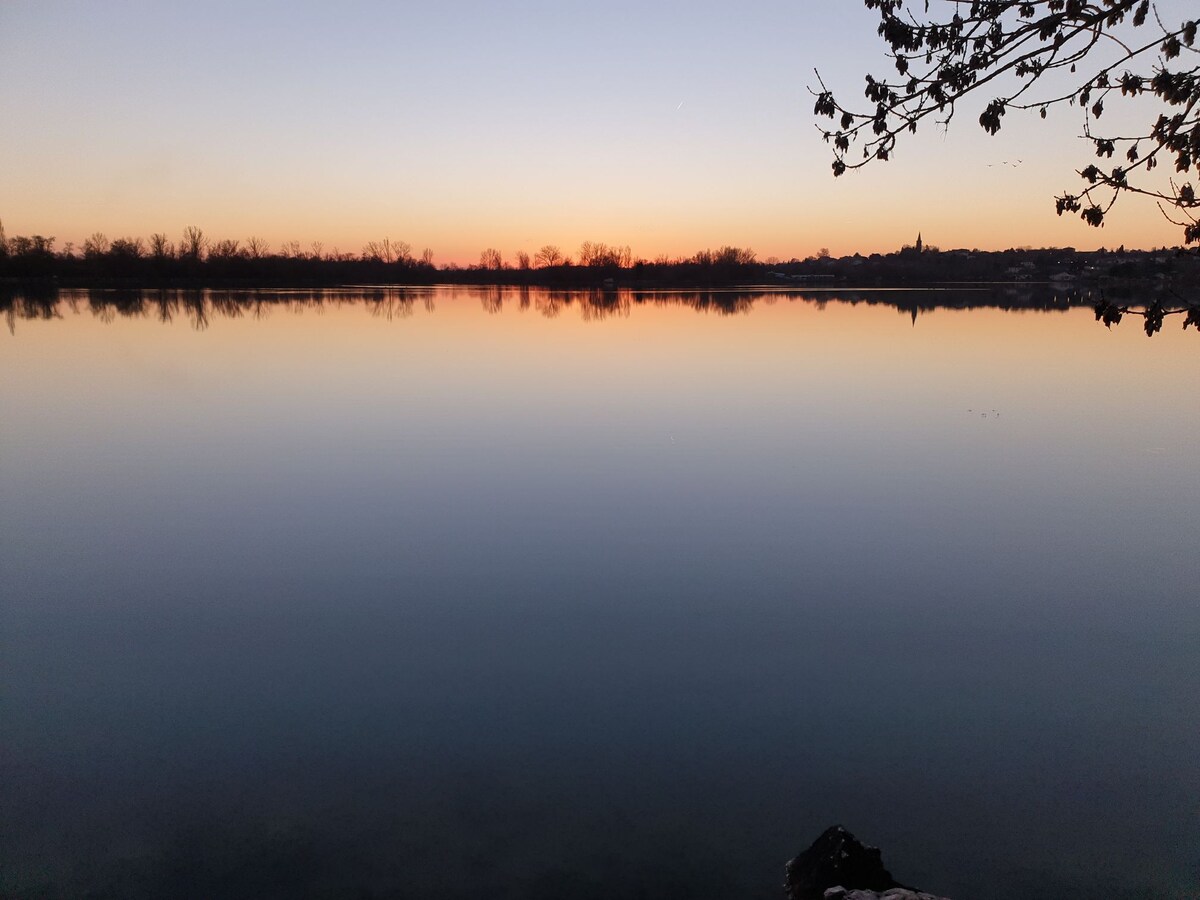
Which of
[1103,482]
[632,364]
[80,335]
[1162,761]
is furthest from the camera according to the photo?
[80,335]

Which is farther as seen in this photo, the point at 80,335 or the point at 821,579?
the point at 80,335

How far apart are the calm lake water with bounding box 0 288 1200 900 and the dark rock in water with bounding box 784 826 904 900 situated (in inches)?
11.6

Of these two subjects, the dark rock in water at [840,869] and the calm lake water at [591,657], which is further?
the calm lake water at [591,657]

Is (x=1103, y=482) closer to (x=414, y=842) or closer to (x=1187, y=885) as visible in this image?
(x=1187, y=885)

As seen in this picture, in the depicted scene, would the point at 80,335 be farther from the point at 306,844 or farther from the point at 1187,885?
the point at 1187,885

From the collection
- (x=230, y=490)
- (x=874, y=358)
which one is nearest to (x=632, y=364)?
(x=874, y=358)

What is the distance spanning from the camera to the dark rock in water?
9.91 ft

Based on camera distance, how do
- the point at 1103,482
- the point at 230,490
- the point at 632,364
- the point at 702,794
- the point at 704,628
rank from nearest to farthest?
the point at 702,794 → the point at 704,628 → the point at 230,490 → the point at 1103,482 → the point at 632,364

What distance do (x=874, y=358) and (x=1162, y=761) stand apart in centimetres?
1893

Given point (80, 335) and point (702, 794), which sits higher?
point (80, 335)

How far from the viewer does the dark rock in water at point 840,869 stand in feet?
9.91

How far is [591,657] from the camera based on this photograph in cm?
525

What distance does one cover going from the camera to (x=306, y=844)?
3564 mm

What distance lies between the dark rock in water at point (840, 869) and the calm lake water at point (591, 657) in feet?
0.96
